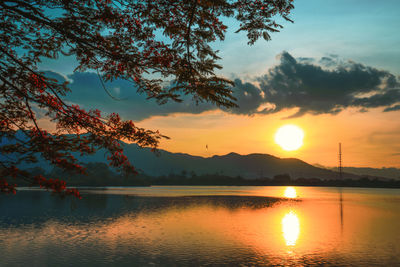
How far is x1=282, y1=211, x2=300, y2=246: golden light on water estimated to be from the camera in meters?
30.6

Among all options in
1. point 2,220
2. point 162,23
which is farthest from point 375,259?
point 2,220

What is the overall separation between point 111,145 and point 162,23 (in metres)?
4.54

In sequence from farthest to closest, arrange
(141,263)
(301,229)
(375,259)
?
(301,229), (375,259), (141,263)

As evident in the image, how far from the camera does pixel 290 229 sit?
3691cm

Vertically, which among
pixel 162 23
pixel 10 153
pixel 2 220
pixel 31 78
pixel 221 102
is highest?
pixel 162 23

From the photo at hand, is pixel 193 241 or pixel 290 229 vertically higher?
pixel 193 241

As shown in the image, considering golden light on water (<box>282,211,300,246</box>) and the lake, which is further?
golden light on water (<box>282,211,300,246</box>)

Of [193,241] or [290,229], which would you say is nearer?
[193,241]

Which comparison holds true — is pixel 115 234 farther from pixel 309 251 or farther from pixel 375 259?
pixel 375 259

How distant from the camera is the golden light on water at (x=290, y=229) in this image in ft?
101

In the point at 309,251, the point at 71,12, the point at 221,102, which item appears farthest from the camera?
the point at 309,251

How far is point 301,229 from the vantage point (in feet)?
122

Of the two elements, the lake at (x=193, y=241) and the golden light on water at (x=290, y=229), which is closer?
the lake at (x=193, y=241)

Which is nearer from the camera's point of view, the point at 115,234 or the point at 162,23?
the point at 162,23
